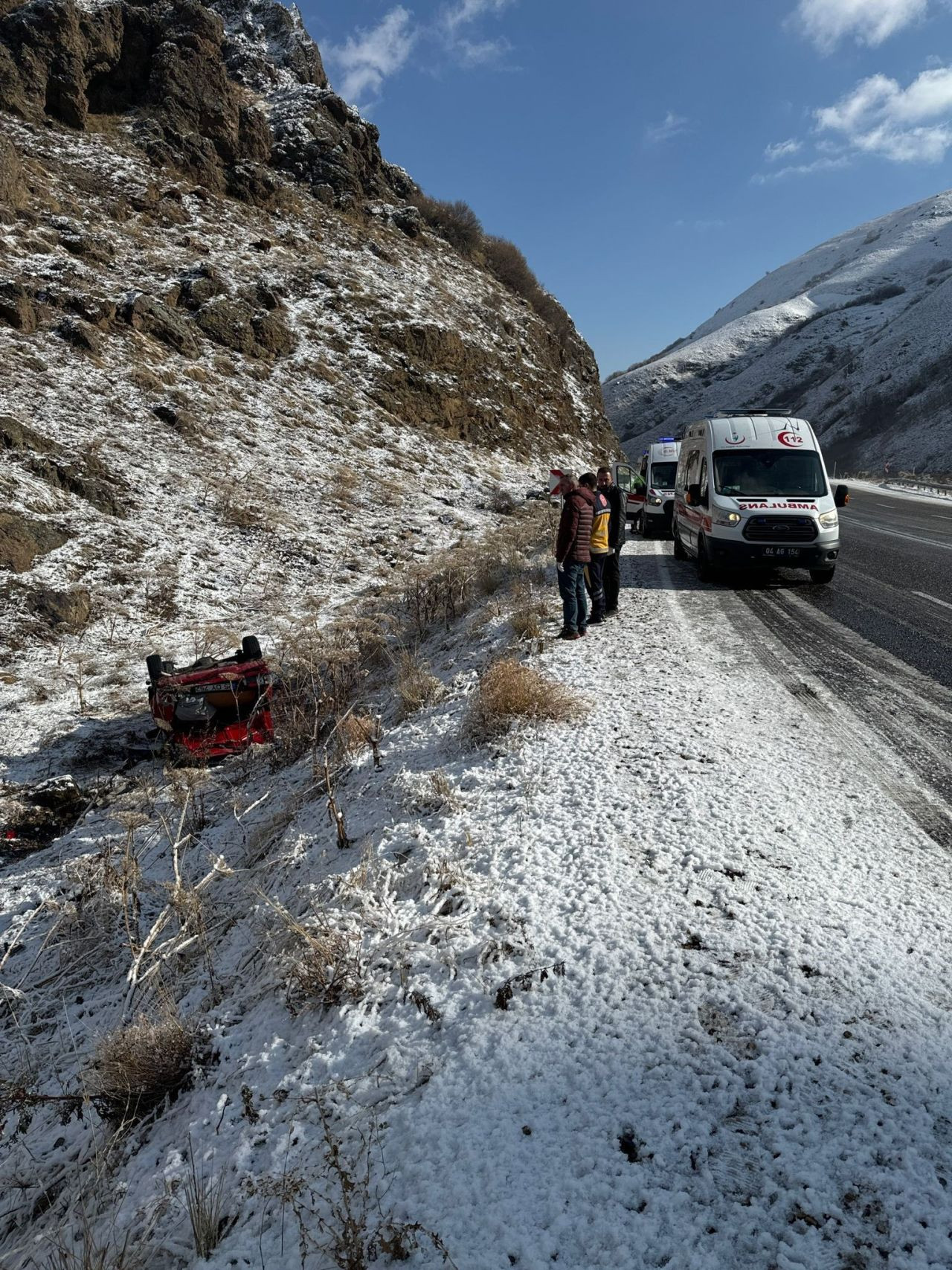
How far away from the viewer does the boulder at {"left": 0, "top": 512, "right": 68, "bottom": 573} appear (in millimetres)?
11844

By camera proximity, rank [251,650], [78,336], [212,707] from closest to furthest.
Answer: [212,707], [251,650], [78,336]

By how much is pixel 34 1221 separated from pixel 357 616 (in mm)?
10154

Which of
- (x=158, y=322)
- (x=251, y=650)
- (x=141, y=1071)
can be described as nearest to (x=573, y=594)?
(x=251, y=650)

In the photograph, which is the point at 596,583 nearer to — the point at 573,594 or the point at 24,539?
the point at 573,594

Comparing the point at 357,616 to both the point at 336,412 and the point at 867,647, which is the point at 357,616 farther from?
the point at 336,412

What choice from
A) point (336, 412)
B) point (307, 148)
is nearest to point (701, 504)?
point (336, 412)

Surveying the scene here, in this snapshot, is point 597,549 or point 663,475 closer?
point 597,549

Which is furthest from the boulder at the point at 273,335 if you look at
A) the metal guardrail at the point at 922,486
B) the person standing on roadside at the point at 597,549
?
the metal guardrail at the point at 922,486

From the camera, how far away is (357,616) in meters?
12.3

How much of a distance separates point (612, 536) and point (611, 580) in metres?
0.58

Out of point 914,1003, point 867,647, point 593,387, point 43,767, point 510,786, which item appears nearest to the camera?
point 914,1003

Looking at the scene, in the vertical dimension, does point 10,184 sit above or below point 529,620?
above

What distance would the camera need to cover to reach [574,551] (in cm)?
714

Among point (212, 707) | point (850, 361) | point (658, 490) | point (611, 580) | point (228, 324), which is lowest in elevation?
point (212, 707)
